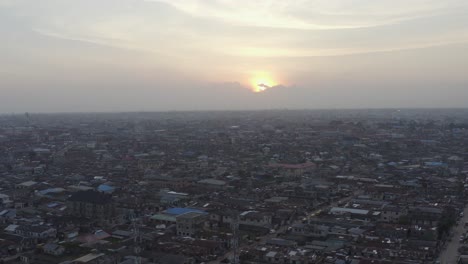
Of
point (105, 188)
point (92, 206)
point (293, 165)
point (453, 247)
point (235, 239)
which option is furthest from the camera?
point (293, 165)

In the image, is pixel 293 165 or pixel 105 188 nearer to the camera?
pixel 105 188

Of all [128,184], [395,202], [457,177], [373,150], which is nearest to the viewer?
[395,202]

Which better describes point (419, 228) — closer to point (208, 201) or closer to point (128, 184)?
point (208, 201)

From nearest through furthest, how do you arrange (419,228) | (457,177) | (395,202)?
(419,228) < (395,202) < (457,177)

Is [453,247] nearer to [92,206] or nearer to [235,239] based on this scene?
[235,239]

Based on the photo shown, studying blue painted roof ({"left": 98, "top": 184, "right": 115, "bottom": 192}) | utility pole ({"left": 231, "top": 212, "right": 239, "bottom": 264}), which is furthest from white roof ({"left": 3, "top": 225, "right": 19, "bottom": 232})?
utility pole ({"left": 231, "top": 212, "right": 239, "bottom": 264})

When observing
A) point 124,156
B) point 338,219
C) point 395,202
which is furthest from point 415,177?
point 124,156

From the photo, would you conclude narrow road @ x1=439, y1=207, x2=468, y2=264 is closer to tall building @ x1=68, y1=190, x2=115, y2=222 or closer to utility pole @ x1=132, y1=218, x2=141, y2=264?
utility pole @ x1=132, y1=218, x2=141, y2=264

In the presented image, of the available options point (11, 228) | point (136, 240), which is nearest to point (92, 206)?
point (11, 228)

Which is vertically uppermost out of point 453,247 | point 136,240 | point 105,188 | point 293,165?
point 293,165
